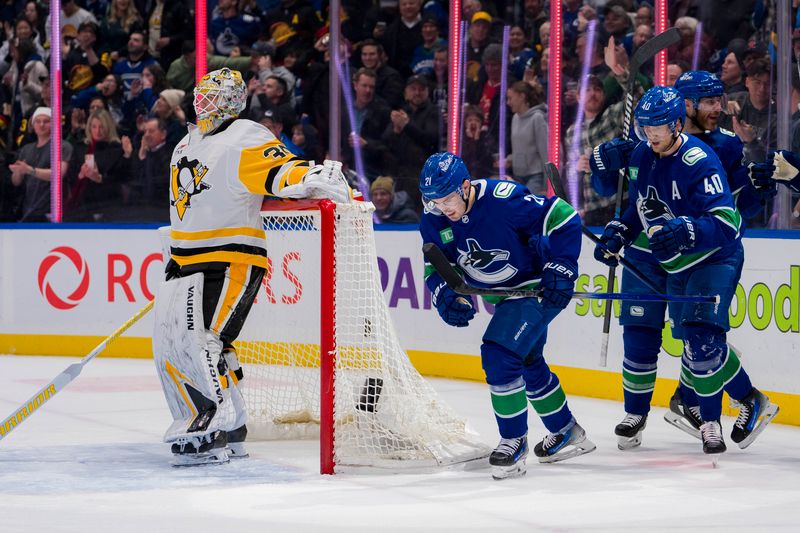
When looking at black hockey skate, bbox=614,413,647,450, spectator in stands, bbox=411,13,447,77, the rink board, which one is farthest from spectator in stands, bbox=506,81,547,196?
black hockey skate, bbox=614,413,647,450

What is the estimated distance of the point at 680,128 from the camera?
400 cm

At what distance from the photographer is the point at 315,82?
25.8 feet

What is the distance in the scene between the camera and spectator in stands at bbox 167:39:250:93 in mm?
8133

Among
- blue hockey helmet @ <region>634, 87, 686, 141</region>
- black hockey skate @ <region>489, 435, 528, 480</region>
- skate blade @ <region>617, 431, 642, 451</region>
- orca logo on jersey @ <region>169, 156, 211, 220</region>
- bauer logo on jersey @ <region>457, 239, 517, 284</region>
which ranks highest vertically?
blue hockey helmet @ <region>634, 87, 686, 141</region>

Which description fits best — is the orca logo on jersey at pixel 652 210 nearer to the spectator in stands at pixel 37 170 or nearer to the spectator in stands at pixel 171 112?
the spectator in stands at pixel 171 112

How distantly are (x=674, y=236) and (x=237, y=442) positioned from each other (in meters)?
1.51

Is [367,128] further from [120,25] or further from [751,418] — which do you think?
[751,418]

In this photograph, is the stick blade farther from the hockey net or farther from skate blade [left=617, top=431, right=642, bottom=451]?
skate blade [left=617, top=431, right=642, bottom=451]

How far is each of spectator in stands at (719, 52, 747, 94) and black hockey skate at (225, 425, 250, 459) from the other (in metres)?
2.70

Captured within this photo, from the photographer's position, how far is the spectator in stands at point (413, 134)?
721 centimetres

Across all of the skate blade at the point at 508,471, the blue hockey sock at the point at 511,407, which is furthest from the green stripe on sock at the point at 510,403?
the skate blade at the point at 508,471

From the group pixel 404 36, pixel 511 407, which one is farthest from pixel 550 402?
pixel 404 36

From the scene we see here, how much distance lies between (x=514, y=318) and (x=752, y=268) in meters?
1.64

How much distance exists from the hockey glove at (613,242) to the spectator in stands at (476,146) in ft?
8.74
